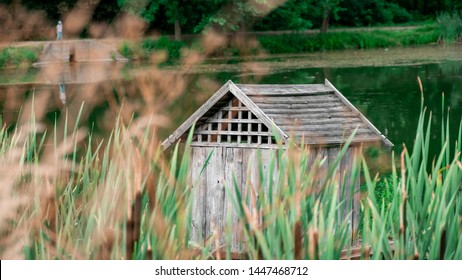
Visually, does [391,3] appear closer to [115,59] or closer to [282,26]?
[282,26]

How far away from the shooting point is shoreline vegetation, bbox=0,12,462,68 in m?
33.6

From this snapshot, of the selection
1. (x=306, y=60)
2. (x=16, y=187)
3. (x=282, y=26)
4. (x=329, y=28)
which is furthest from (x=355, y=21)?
(x=16, y=187)

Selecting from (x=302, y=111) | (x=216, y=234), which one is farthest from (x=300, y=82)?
(x=216, y=234)

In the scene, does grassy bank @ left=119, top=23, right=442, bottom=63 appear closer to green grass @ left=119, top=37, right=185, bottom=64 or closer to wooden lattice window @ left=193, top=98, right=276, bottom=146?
green grass @ left=119, top=37, right=185, bottom=64

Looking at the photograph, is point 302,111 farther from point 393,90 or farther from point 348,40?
point 348,40

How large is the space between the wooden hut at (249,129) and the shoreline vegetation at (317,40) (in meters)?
26.8

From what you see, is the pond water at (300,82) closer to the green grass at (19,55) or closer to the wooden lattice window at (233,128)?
the green grass at (19,55)

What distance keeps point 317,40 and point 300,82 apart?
15537 millimetres

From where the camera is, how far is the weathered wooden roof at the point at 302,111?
234 inches

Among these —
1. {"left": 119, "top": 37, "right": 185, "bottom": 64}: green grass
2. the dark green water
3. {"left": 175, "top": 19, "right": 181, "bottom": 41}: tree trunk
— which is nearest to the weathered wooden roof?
the dark green water

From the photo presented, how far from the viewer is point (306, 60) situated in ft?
101

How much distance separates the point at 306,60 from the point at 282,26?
6.71 metres

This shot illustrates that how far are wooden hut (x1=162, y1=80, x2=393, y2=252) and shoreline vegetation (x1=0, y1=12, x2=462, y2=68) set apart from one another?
26.8 m

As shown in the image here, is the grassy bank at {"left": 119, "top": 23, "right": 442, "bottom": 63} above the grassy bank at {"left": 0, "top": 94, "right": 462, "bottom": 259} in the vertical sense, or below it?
above
